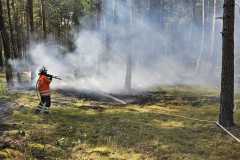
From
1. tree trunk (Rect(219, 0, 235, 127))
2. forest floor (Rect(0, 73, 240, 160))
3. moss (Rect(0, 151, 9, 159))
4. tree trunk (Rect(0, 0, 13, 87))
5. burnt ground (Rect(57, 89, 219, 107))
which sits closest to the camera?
moss (Rect(0, 151, 9, 159))

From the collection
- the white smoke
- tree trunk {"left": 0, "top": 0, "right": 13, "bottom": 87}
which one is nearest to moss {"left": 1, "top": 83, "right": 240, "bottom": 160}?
tree trunk {"left": 0, "top": 0, "right": 13, "bottom": 87}

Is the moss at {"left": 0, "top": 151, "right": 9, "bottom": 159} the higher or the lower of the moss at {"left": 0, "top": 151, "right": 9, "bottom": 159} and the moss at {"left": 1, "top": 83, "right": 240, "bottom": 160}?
the higher

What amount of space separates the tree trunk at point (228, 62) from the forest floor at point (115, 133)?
0.72 m

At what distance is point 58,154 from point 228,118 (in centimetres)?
573

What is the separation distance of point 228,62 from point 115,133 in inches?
169

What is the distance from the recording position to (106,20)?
3338 cm

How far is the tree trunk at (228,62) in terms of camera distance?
40.4ft

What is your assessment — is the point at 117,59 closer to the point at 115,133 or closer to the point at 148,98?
the point at 148,98

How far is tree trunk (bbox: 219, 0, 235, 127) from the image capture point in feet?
40.4

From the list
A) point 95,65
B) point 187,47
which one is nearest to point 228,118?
point 95,65

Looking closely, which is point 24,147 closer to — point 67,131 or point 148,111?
point 67,131

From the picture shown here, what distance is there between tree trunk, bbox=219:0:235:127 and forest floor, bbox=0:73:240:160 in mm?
716

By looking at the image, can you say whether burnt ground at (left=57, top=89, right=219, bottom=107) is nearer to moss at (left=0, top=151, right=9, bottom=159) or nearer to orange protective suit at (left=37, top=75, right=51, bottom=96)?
orange protective suit at (left=37, top=75, right=51, bottom=96)

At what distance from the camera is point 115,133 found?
12.4 meters
